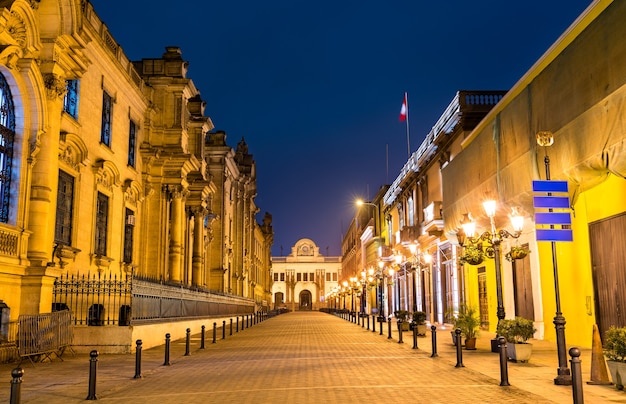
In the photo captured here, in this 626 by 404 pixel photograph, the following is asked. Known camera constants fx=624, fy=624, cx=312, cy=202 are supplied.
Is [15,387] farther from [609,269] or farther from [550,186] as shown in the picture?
[609,269]

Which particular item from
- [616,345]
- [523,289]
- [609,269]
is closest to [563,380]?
[616,345]

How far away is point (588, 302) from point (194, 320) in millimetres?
18886

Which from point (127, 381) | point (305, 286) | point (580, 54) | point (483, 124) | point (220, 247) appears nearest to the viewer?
point (127, 381)

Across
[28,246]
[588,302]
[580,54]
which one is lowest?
[588,302]

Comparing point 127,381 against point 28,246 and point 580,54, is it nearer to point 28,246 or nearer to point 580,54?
point 28,246

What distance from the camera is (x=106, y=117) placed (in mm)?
27312

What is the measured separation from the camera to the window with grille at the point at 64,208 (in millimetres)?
22281

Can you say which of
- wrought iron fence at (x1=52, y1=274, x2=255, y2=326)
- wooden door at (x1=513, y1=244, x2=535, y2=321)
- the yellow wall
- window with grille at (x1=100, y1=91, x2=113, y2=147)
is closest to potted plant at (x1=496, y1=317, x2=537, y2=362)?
the yellow wall

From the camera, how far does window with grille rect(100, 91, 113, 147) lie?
2689 cm

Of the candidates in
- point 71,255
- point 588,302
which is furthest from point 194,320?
point 588,302

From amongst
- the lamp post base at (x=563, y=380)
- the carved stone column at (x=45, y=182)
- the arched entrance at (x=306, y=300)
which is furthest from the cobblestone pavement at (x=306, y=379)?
the arched entrance at (x=306, y=300)

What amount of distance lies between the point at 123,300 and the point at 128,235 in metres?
5.45

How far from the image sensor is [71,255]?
2211cm

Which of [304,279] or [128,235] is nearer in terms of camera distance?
[128,235]
